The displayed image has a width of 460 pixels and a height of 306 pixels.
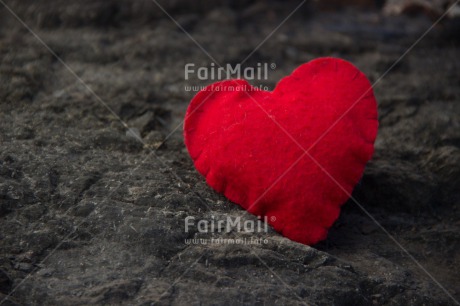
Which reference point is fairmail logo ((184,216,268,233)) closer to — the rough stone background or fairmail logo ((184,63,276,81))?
the rough stone background

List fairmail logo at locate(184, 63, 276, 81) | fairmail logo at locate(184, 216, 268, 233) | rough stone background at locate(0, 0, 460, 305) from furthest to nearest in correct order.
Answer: fairmail logo at locate(184, 63, 276, 81)
fairmail logo at locate(184, 216, 268, 233)
rough stone background at locate(0, 0, 460, 305)

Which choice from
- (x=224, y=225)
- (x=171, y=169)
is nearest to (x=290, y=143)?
(x=224, y=225)

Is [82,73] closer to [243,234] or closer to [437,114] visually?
[243,234]

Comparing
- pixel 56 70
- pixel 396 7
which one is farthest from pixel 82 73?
pixel 396 7

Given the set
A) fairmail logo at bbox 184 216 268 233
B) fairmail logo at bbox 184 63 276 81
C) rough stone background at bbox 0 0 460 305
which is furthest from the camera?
fairmail logo at bbox 184 63 276 81

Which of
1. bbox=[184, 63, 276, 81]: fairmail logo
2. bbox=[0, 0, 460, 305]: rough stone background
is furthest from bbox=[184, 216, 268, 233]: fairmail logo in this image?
bbox=[184, 63, 276, 81]: fairmail logo
